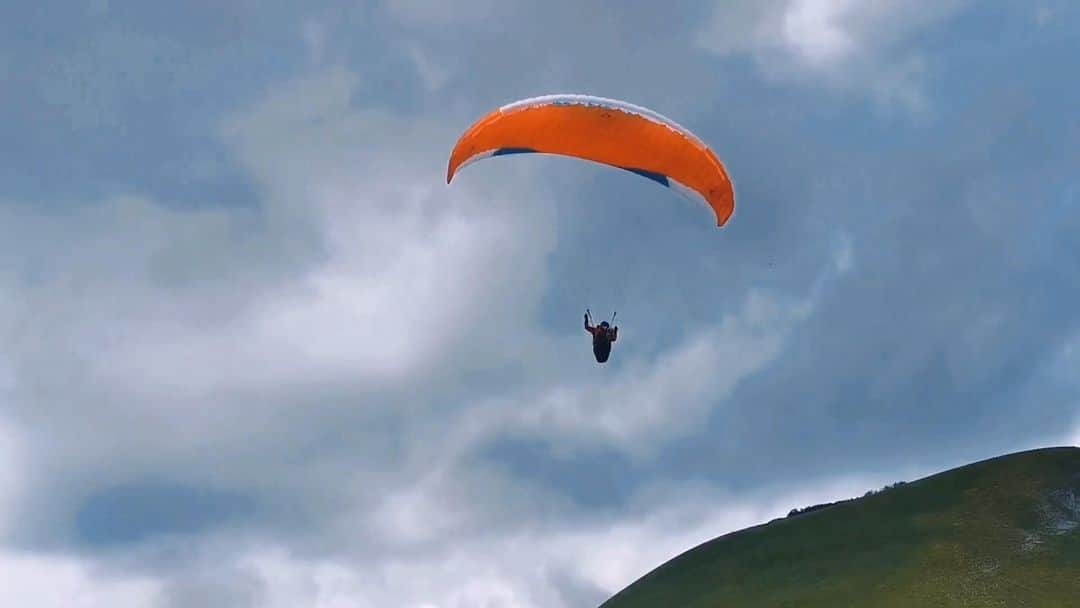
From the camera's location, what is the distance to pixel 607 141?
26594 millimetres

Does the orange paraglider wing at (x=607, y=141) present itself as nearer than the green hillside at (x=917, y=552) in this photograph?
Yes

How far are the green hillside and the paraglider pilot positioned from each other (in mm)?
26178

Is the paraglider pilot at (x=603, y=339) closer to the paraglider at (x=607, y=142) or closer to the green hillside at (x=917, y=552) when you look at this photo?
the paraglider at (x=607, y=142)

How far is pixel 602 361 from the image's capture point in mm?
28438

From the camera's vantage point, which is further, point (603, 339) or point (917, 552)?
point (917, 552)

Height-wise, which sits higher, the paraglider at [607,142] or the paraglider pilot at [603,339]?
the paraglider at [607,142]

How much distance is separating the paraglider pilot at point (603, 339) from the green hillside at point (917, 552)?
26.2 metres

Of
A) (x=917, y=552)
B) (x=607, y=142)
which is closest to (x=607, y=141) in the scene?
(x=607, y=142)

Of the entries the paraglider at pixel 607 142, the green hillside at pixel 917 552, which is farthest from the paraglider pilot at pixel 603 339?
the green hillside at pixel 917 552

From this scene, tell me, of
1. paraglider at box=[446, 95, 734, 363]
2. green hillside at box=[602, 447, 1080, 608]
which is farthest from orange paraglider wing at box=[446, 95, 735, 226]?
green hillside at box=[602, 447, 1080, 608]

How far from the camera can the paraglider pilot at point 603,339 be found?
2822cm

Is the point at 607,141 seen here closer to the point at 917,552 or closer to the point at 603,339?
the point at 603,339

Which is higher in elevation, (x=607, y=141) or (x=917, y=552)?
(x=607, y=141)

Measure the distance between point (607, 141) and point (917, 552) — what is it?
35184 mm
